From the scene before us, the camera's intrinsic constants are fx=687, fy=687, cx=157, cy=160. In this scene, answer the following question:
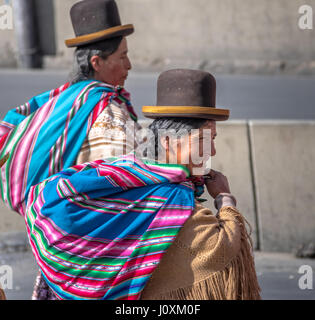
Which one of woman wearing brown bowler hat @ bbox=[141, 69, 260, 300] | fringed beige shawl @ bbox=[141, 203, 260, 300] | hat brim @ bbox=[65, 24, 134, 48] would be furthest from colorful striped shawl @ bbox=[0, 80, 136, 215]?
fringed beige shawl @ bbox=[141, 203, 260, 300]

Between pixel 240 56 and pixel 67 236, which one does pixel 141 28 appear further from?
pixel 67 236

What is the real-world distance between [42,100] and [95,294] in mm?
1584

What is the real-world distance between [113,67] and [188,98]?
4.39 feet

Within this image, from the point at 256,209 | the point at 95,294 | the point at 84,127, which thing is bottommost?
the point at 256,209

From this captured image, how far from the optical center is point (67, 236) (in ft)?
8.54

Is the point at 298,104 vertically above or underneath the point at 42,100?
underneath

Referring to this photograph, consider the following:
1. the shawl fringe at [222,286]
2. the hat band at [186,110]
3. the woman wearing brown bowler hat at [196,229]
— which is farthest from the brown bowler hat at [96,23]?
the shawl fringe at [222,286]

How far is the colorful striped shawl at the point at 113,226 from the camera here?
2574 mm

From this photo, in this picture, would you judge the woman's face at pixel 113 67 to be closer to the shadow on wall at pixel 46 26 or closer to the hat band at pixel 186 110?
the hat band at pixel 186 110

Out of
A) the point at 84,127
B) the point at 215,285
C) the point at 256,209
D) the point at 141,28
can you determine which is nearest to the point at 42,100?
the point at 84,127

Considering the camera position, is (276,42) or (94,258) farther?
(276,42)

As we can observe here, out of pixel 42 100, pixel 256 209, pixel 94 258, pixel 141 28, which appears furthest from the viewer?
pixel 141 28

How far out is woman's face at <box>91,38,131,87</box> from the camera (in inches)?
156

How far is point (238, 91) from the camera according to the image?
503 inches
